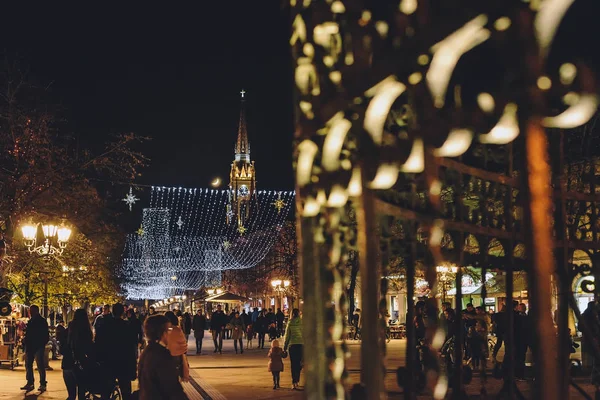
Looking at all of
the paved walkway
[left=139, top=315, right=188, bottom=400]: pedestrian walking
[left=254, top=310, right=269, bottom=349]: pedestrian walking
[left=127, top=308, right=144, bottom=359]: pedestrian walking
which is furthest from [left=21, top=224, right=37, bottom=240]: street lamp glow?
[left=139, top=315, right=188, bottom=400]: pedestrian walking

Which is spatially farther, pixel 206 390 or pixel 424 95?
pixel 206 390

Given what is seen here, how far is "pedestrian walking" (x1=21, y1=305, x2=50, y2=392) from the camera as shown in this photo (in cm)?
1875

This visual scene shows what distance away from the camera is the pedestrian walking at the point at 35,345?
61.5 ft

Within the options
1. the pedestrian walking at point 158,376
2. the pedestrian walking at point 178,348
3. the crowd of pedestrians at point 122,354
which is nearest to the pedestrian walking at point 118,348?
the crowd of pedestrians at point 122,354

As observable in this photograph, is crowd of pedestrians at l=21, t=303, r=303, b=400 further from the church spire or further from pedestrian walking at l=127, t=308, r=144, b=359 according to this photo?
the church spire

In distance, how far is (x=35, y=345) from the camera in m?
19.2

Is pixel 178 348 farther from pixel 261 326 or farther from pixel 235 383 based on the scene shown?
pixel 261 326

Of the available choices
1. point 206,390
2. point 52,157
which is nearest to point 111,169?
point 52,157

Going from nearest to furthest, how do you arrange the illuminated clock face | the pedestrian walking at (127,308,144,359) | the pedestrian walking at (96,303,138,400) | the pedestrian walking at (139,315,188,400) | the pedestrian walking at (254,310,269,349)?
the pedestrian walking at (139,315,188,400) < the pedestrian walking at (96,303,138,400) < the pedestrian walking at (127,308,144,359) < the pedestrian walking at (254,310,269,349) < the illuminated clock face

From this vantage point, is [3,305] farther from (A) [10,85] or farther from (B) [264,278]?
(B) [264,278]

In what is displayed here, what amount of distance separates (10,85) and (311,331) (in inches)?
1000

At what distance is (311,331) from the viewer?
3736 mm

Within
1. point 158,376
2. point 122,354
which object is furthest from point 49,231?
point 158,376

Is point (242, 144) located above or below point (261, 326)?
above
